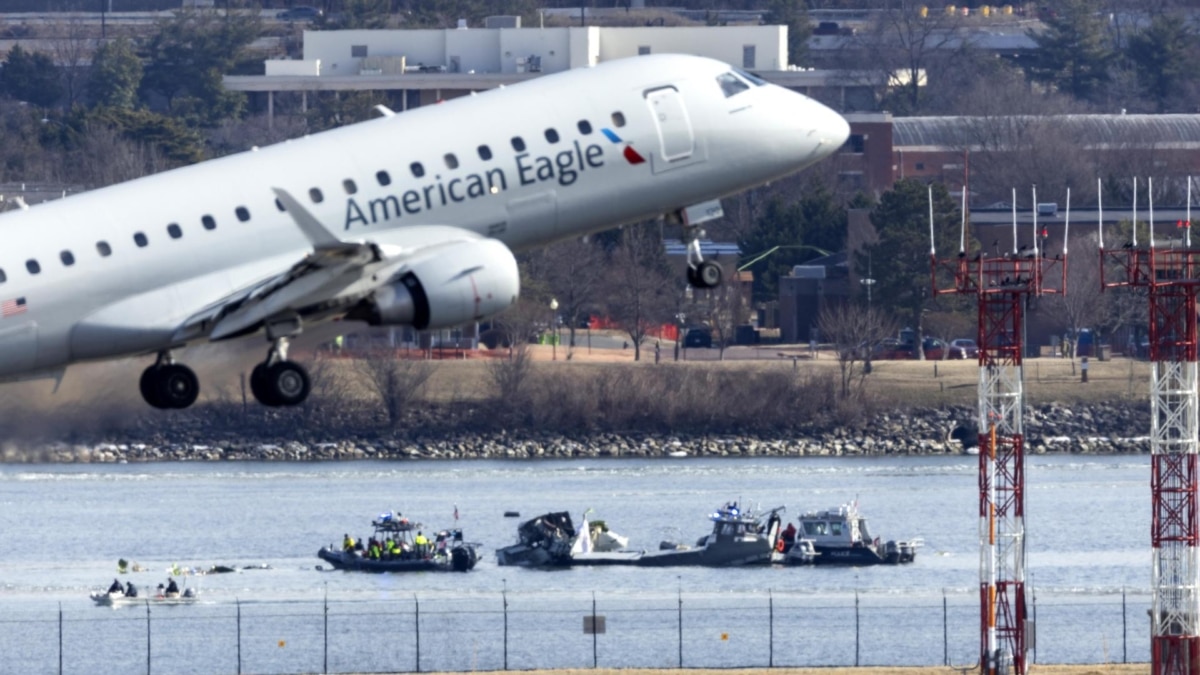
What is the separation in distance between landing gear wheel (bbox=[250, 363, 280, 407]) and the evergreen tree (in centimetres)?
12738

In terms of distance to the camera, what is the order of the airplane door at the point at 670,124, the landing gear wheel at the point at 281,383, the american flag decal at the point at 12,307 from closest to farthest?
the american flag decal at the point at 12,307 → the landing gear wheel at the point at 281,383 → the airplane door at the point at 670,124

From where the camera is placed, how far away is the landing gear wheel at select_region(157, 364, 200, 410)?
5859cm

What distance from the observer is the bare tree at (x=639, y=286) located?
19275 cm

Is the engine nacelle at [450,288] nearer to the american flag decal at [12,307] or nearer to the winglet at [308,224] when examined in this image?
the winglet at [308,224]

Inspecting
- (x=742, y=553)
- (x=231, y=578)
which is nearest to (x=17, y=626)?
(x=231, y=578)

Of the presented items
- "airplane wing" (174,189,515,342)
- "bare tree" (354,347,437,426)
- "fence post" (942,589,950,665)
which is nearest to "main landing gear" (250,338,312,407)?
"airplane wing" (174,189,515,342)

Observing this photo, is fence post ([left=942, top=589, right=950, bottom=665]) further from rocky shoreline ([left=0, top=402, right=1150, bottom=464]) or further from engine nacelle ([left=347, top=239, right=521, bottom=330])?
rocky shoreline ([left=0, top=402, right=1150, bottom=464])

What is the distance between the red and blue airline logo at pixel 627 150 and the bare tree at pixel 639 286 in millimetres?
129952

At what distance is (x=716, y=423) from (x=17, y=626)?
227 ft

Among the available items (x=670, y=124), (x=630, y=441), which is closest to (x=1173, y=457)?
(x=670, y=124)

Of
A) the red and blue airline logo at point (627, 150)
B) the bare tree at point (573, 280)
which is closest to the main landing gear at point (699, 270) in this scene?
the red and blue airline logo at point (627, 150)

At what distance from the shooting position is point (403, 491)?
537ft

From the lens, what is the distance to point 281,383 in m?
57.2

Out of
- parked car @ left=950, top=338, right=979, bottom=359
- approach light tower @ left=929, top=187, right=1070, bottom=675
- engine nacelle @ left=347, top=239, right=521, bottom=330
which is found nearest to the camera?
engine nacelle @ left=347, top=239, right=521, bottom=330
